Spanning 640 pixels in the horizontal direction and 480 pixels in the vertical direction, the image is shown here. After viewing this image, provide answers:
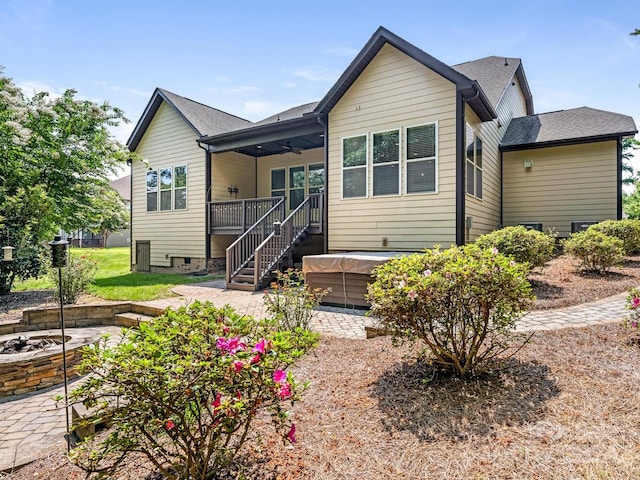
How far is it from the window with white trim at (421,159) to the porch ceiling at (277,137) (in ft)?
9.48

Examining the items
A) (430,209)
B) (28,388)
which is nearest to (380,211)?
(430,209)

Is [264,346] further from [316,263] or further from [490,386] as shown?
[316,263]

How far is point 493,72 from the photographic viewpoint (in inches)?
508

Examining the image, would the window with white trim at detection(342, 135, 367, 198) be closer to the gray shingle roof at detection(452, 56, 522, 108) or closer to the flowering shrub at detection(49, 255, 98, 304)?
the gray shingle roof at detection(452, 56, 522, 108)

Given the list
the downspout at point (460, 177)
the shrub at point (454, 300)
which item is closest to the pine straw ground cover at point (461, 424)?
the shrub at point (454, 300)

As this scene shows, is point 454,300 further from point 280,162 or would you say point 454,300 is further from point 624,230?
point 280,162

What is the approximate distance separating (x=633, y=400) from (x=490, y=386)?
3.06 feet

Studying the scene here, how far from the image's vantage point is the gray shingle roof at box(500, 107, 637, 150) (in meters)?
10.5

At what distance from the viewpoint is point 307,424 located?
2.59 meters

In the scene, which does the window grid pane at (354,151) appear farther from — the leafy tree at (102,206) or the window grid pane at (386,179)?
the leafy tree at (102,206)

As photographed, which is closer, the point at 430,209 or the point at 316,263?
the point at 316,263

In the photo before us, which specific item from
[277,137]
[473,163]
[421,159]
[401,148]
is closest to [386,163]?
[401,148]

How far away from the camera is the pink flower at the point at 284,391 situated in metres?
1.72

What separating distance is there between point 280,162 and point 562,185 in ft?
32.2
